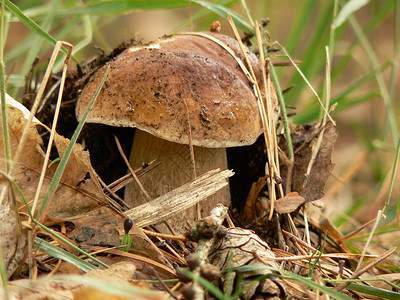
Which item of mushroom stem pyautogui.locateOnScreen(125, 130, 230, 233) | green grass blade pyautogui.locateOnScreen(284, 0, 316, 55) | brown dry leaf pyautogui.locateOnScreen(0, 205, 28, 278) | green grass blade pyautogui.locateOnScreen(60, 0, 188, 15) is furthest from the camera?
green grass blade pyautogui.locateOnScreen(284, 0, 316, 55)

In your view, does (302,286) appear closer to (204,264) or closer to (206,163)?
(204,264)

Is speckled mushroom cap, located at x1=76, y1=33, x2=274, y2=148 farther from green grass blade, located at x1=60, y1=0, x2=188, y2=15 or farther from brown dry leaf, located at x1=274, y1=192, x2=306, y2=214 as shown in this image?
green grass blade, located at x1=60, y1=0, x2=188, y2=15

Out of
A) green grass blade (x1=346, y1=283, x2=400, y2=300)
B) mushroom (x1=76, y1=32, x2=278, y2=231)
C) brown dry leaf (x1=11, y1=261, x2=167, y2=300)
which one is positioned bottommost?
green grass blade (x1=346, y1=283, x2=400, y2=300)

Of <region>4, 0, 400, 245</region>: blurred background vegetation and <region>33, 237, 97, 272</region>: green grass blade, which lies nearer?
<region>33, 237, 97, 272</region>: green grass blade

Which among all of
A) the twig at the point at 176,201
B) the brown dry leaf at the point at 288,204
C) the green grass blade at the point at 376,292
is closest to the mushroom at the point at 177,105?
the twig at the point at 176,201

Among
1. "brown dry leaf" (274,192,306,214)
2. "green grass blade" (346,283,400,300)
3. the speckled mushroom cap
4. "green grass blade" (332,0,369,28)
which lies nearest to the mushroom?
the speckled mushroom cap

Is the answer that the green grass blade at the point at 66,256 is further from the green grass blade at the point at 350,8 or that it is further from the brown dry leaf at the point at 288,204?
the green grass blade at the point at 350,8

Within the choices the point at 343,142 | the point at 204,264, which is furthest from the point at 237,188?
the point at 343,142
